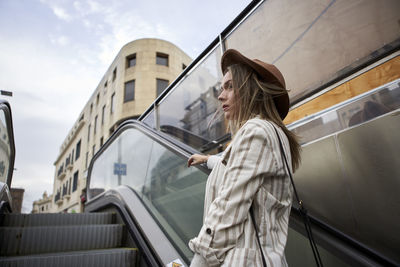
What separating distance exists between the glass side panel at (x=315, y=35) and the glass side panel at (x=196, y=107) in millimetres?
809

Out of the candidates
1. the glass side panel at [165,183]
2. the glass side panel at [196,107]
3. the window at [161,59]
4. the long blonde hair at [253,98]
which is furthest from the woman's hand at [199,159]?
the window at [161,59]

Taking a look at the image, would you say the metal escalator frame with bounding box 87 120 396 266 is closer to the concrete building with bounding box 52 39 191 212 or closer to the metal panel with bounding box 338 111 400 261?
the metal panel with bounding box 338 111 400 261

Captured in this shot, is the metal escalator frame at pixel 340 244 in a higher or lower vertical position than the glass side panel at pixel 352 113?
lower

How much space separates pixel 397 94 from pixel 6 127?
17.0 ft

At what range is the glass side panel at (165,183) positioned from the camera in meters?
2.02

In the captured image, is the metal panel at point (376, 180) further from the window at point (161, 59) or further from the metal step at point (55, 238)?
the window at point (161, 59)

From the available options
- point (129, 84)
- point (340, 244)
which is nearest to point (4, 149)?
point (340, 244)

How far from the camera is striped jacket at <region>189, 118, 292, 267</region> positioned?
0.68 metres

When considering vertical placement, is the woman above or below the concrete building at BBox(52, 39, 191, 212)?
below

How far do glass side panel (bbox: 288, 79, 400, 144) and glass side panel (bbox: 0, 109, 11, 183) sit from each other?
426cm

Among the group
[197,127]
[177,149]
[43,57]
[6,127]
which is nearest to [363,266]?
[177,149]

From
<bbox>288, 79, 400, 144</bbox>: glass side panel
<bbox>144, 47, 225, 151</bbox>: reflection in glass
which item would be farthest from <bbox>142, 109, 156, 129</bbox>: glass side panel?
<bbox>288, 79, 400, 144</bbox>: glass side panel

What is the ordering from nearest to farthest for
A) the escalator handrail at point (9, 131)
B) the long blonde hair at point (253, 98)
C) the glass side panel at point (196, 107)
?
the long blonde hair at point (253, 98) < the glass side panel at point (196, 107) < the escalator handrail at point (9, 131)

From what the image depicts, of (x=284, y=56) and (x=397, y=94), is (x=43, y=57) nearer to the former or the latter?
(x=284, y=56)
